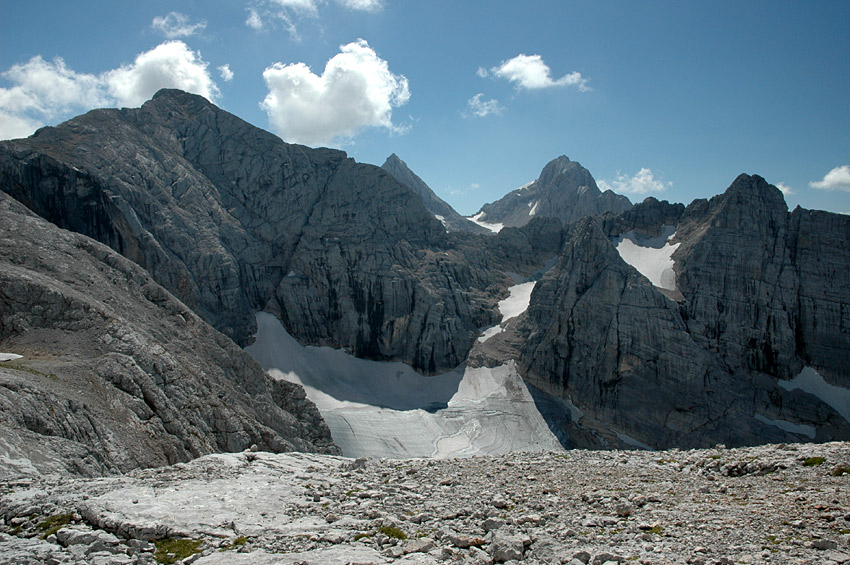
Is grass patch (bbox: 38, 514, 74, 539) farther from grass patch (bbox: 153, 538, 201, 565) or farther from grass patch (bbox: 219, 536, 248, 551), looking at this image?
grass patch (bbox: 219, 536, 248, 551)

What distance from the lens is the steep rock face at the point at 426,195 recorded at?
182500mm

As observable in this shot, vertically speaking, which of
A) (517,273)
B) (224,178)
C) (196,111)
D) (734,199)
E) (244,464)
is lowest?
(244,464)

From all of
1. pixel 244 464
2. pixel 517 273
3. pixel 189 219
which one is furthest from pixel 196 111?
pixel 244 464

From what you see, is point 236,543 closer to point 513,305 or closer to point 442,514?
point 442,514

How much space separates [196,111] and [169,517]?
108m

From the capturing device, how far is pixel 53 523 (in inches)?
476

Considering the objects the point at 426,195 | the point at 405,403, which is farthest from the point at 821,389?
the point at 426,195

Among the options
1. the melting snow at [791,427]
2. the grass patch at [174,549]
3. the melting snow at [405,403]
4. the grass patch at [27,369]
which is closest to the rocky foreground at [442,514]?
the grass patch at [174,549]

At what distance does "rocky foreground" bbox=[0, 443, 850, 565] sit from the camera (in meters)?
11.0

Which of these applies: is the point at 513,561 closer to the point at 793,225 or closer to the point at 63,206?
the point at 63,206

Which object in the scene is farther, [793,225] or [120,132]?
[120,132]

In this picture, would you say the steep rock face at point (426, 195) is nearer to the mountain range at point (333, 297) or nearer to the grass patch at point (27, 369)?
the mountain range at point (333, 297)

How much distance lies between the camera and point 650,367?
73.2 metres

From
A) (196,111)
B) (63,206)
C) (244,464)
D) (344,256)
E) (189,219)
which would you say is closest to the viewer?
(244,464)
